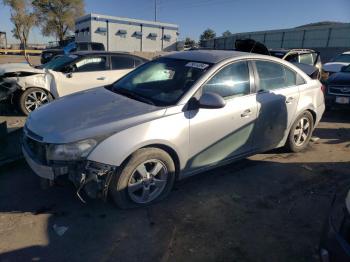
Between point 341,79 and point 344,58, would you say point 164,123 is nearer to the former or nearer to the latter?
point 341,79

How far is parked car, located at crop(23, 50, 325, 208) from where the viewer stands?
133 inches

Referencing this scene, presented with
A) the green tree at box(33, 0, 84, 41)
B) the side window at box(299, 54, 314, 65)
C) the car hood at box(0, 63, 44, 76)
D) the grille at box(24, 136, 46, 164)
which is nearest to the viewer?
the grille at box(24, 136, 46, 164)

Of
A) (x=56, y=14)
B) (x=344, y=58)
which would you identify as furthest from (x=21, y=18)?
(x=344, y=58)

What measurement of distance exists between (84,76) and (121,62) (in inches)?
40.8

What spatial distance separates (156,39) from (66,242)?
5476 cm

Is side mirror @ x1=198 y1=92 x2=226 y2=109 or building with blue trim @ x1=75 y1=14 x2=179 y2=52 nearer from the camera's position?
side mirror @ x1=198 y1=92 x2=226 y2=109

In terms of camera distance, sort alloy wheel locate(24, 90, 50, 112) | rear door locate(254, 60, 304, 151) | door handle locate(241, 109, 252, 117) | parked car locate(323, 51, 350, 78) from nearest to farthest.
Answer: door handle locate(241, 109, 252, 117)
rear door locate(254, 60, 304, 151)
alloy wheel locate(24, 90, 50, 112)
parked car locate(323, 51, 350, 78)

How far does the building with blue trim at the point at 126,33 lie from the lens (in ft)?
164

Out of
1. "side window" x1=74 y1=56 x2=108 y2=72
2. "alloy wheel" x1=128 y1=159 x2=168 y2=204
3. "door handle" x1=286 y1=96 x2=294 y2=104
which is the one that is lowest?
"alloy wheel" x1=128 y1=159 x2=168 y2=204

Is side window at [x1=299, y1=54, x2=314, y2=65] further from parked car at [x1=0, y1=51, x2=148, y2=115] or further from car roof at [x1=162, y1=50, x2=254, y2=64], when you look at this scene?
car roof at [x1=162, y1=50, x2=254, y2=64]

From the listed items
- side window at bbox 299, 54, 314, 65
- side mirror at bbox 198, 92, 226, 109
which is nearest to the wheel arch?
side mirror at bbox 198, 92, 226, 109

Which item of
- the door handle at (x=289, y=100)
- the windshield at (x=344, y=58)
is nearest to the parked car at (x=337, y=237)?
the door handle at (x=289, y=100)

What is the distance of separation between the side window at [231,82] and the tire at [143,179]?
1033 mm

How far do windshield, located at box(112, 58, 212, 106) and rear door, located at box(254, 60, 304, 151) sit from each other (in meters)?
0.92
